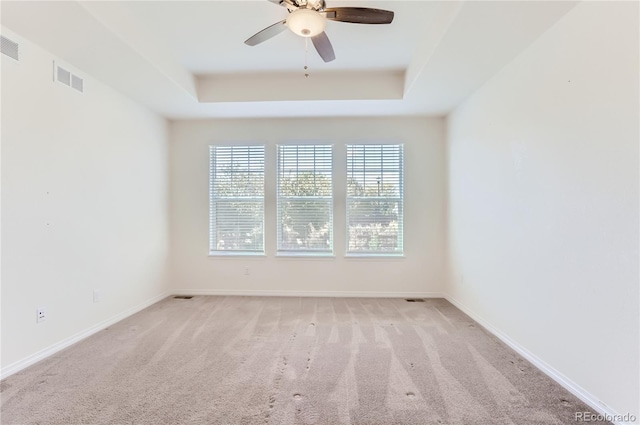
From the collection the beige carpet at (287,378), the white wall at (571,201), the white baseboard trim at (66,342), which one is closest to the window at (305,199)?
the beige carpet at (287,378)

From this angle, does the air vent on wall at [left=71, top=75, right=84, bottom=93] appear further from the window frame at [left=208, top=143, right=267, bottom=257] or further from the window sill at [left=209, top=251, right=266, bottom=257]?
the window sill at [left=209, top=251, right=266, bottom=257]

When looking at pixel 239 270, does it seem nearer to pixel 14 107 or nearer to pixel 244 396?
pixel 244 396

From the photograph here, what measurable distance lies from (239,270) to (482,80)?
3899 millimetres

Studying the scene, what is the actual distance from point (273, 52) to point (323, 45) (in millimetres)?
946

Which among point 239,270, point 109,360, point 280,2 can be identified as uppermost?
point 280,2

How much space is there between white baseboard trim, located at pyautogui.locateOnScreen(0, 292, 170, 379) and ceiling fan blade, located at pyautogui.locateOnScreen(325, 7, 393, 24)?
3.49 meters

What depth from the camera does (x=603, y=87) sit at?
5.65ft

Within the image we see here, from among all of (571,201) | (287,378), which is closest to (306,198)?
(287,378)

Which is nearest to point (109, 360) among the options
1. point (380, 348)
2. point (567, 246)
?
point (380, 348)

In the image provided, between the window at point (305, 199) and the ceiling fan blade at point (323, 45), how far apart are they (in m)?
1.86

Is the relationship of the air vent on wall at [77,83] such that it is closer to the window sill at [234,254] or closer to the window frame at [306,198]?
the window frame at [306,198]

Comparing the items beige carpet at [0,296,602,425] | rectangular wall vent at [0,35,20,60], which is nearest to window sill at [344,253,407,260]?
beige carpet at [0,296,602,425]

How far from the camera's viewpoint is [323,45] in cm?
222

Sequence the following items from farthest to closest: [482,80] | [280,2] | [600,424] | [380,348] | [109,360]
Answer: [482,80] < [380,348] < [109,360] < [280,2] < [600,424]
